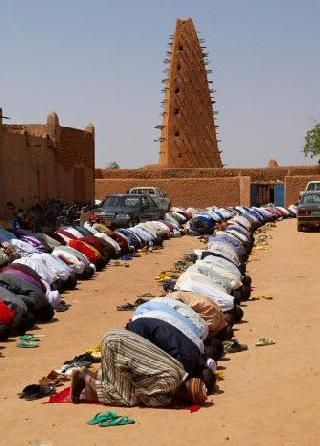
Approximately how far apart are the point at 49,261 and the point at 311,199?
17.3 meters

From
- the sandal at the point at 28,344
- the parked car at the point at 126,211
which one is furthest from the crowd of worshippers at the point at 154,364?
the parked car at the point at 126,211

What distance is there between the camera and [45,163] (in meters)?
29.4

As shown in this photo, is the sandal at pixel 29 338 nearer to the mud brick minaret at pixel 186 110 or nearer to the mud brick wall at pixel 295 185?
the mud brick wall at pixel 295 185

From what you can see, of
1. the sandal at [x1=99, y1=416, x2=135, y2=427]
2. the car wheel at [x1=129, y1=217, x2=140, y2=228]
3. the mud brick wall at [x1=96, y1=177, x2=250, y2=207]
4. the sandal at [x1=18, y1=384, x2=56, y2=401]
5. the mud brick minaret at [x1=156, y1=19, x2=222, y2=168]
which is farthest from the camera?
the mud brick minaret at [x1=156, y1=19, x2=222, y2=168]

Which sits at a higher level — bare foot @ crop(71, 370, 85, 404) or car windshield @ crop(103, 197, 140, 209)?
car windshield @ crop(103, 197, 140, 209)

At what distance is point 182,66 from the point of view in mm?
54594

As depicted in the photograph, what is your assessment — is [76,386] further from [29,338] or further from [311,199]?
[311,199]

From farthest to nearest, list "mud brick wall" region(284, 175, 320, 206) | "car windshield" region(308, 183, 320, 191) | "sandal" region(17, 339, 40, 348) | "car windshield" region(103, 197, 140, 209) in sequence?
1. "mud brick wall" region(284, 175, 320, 206)
2. "car windshield" region(308, 183, 320, 191)
3. "car windshield" region(103, 197, 140, 209)
4. "sandal" region(17, 339, 40, 348)

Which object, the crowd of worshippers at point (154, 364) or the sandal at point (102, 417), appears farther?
the crowd of worshippers at point (154, 364)

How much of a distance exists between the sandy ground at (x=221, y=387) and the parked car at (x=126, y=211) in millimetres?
10298

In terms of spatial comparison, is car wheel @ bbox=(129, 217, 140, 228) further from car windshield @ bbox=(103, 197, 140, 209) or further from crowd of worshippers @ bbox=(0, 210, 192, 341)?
crowd of worshippers @ bbox=(0, 210, 192, 341)

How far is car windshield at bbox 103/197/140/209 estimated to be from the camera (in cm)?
2619

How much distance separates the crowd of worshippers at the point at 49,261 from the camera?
10.5 meters

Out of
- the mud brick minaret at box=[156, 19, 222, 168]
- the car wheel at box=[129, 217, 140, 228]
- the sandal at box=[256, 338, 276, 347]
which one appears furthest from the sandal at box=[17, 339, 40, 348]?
the mud brick minaret at box=[156, 19, 222, 168]
